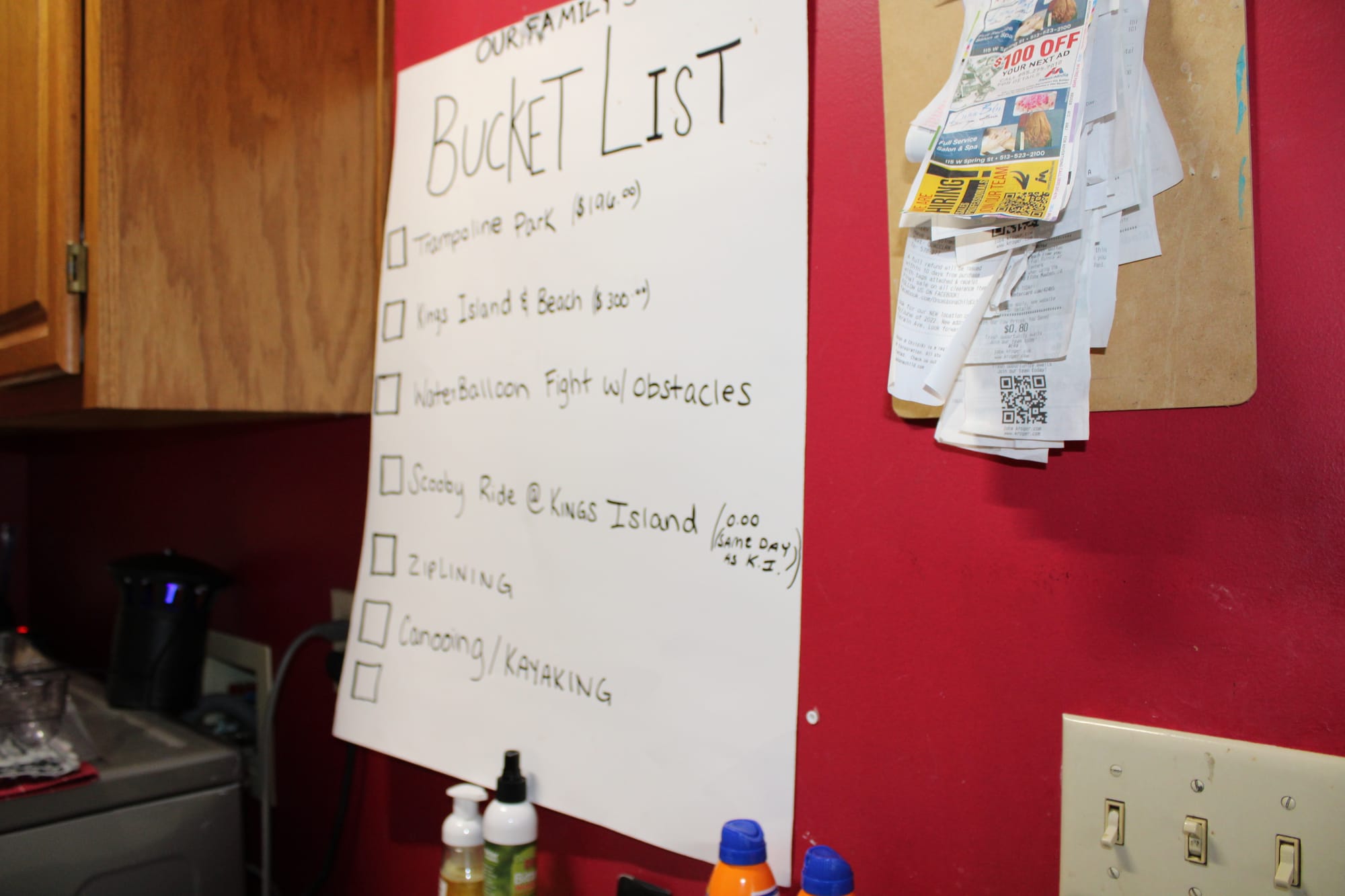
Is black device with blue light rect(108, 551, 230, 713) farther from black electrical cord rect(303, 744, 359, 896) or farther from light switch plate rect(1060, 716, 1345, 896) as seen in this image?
light switch plate rect(1060, 716, 1345, 896)

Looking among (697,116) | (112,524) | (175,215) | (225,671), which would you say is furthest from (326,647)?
(112,524)

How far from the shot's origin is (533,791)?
0.79 metres

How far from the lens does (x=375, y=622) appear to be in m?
0.94

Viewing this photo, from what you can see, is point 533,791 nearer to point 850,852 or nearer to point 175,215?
point 850,852

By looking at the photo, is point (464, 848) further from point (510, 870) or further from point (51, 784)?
point (51, 784)

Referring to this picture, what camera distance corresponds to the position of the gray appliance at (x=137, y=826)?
849mm

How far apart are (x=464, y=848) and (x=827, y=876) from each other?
389mm

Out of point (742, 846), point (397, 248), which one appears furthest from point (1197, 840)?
point (397, 248)

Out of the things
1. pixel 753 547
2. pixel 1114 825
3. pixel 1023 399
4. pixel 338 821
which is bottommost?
pixel 338 821

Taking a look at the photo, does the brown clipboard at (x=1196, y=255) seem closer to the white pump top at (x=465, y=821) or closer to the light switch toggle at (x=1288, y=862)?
the light switch toggle at (x=1288, y=862)

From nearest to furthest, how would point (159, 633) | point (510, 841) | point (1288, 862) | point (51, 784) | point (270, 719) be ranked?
point (1288, 862) < point (510, 841) < point (51, 784) < point (270, 719) < point (159, 633)

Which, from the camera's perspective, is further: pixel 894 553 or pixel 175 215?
pixel 175 215

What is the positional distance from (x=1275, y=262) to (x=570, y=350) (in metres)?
0.54

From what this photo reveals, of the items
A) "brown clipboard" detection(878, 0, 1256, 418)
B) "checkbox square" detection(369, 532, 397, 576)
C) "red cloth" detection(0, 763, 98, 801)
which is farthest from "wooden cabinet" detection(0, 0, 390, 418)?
"brown clipboard" detection(878, 0, 1256, 418)
